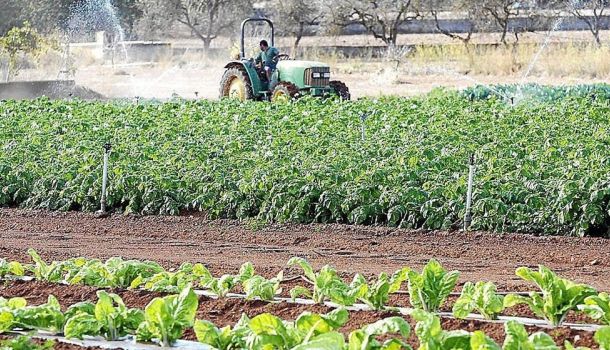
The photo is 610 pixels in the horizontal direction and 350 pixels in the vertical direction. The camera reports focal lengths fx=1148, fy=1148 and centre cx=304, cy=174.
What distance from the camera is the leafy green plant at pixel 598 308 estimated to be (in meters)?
5.95

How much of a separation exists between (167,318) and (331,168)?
6.49 metres

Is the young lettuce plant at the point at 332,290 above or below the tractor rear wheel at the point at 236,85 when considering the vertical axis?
above

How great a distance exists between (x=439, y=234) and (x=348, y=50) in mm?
35865

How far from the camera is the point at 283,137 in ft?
48.5

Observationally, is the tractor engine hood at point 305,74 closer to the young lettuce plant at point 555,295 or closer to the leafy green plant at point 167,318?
the young lettuce plant at point 555,295

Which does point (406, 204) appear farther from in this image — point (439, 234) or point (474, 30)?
point (474, 30)

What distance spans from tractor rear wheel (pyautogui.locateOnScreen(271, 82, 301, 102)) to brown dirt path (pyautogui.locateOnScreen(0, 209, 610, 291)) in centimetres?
1002

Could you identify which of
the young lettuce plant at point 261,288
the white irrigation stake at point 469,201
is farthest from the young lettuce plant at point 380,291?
the white irrigation stake at point 469,201

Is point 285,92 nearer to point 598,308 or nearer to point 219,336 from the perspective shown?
point 598,308

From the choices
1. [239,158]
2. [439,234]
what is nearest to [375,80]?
[239,158]

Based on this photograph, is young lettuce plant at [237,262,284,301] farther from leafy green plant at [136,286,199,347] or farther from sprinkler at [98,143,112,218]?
sprinkler at [98,143,112,218]

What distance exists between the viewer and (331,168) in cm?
1224

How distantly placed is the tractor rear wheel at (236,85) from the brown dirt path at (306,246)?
11.5 m

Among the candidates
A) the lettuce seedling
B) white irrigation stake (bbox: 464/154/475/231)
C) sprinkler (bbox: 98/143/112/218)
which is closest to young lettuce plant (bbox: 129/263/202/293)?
the lettuce seedling
